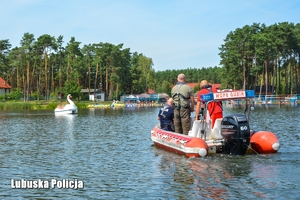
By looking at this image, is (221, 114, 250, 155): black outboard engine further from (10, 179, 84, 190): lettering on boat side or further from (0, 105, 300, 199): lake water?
(10, 179, 84, 190): lettering on boat side

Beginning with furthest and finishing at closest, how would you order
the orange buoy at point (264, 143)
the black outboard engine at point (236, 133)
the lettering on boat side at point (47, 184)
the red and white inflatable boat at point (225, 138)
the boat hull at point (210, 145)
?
the orange buoy at point (264, 143)
the boat hull at point (210, 145)
the red and white inflatable boat at point (225, 138)
the black outboard engine at point (236, 133)
the lettering on boat side at point (47, 184)

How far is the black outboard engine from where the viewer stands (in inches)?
576

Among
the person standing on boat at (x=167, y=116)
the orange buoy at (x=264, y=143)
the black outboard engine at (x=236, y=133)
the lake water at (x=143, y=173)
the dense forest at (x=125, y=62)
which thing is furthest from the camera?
the dense forest at (x=125, y=62)

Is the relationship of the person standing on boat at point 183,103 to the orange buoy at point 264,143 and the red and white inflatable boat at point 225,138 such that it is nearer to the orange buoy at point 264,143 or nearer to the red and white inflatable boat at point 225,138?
the red and white inflatable boat at point 225,138

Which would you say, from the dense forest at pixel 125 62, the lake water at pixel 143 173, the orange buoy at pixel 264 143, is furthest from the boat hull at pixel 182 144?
the dense forest at pixel 125 62

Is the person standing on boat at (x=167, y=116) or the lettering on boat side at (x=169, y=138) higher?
the person standing on boat at (x=167, y=116)

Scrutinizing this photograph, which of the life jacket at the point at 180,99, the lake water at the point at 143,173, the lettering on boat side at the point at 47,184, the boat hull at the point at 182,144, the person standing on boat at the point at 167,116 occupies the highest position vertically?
the life jacket at the point at 180,99

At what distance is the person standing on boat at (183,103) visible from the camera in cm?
1675

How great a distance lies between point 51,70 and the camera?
389 ft

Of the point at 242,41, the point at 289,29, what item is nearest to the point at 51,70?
the point at 242,41

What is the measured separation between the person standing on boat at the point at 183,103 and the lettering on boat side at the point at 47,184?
6070 millimetres

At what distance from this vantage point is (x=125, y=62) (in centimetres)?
11981

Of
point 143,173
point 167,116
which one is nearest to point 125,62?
point 167,116

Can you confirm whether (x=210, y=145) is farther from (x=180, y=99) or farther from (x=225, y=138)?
(x=180, y=99)
